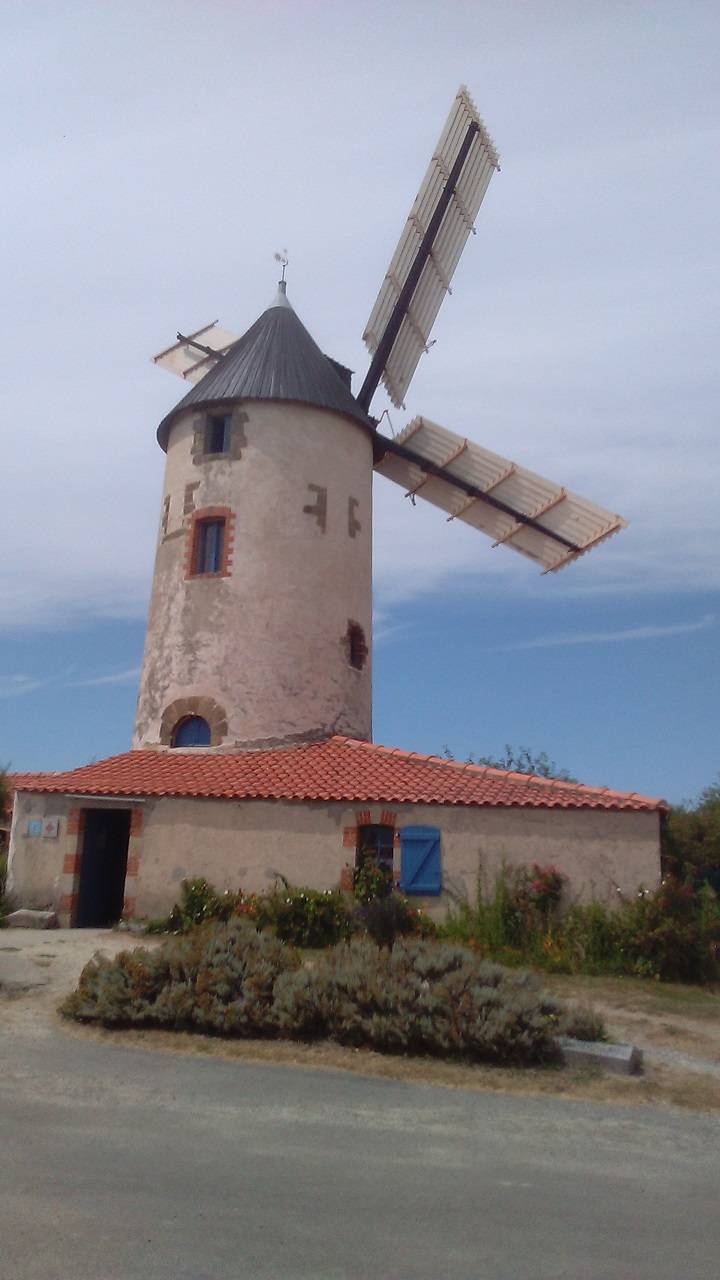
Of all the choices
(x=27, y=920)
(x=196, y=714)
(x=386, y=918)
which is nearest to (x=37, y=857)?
(x=27, y=920)

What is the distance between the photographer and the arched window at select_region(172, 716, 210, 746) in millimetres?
18516

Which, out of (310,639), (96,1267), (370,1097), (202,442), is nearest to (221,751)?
(310,639)

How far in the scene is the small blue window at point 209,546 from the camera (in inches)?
766

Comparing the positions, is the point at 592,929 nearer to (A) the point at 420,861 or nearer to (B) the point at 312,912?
(A) the point at 420,861

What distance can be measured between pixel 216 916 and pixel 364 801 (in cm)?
302

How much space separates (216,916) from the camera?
1462 centimetres

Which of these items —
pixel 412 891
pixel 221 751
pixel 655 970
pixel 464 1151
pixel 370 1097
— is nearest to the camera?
pixel 464 1151

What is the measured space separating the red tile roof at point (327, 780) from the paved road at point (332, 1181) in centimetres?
732

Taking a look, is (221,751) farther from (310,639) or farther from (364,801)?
(364,801)

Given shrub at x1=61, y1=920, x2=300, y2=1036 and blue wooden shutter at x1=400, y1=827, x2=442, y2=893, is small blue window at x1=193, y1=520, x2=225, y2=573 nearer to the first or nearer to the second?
blue wooden shutter at x1=400, y1=827, x2=442, y2=893

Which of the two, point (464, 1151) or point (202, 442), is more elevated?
point (202, 442)

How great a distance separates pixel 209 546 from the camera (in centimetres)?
1973

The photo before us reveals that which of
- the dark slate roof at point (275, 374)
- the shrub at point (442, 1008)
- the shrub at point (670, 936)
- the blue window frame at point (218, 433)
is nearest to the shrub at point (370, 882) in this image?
the shrub at point (670, 936)

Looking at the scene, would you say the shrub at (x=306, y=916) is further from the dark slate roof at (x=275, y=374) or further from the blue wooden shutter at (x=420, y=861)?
the dark slate roof at (x=275, y=374)
